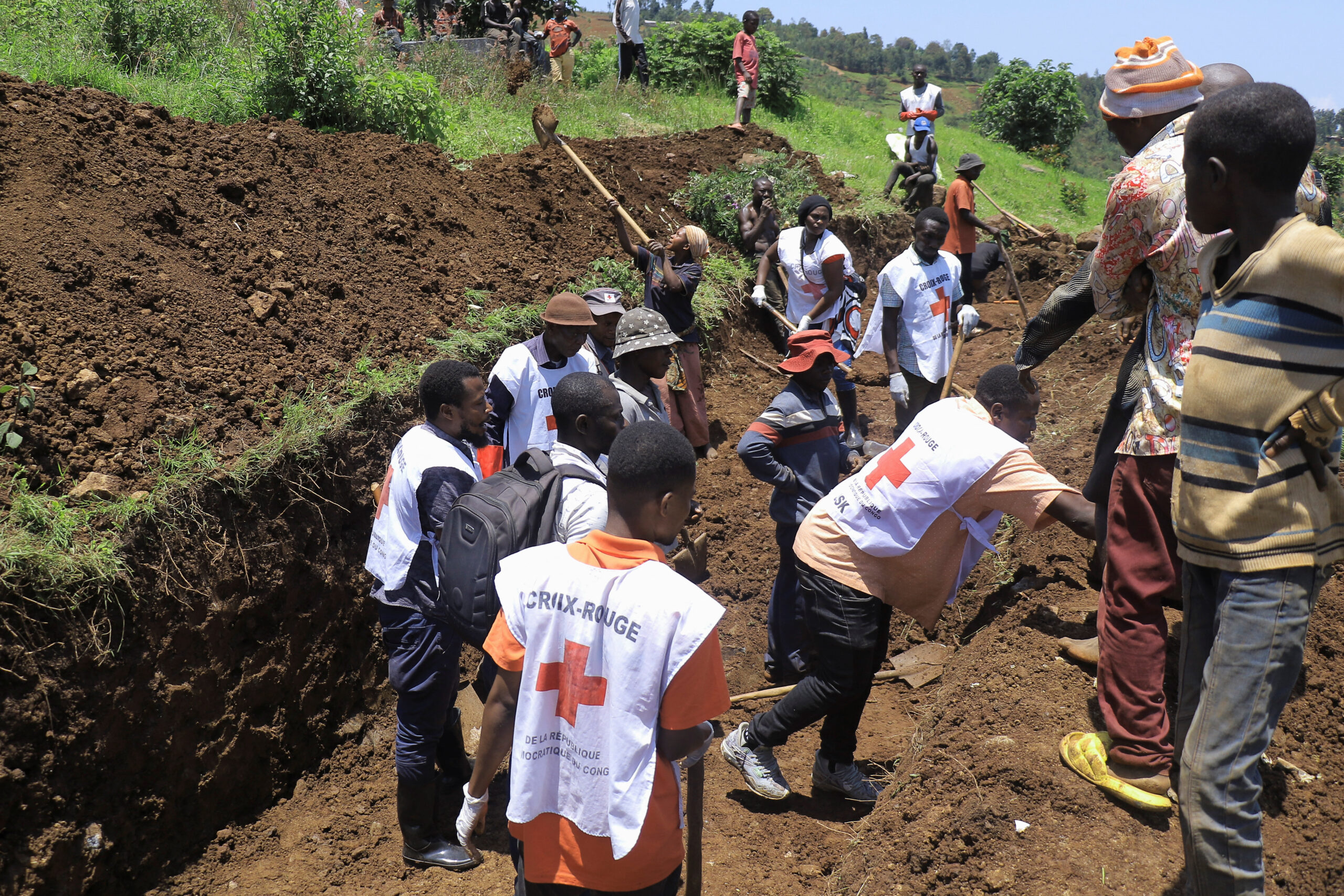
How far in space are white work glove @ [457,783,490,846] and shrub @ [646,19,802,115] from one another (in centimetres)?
1734

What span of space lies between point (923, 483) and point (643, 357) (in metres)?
1.70

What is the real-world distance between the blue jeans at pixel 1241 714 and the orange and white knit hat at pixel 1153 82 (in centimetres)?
167

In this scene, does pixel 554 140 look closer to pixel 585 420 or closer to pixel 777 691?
pixel 585 420

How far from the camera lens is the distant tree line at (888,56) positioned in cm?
9312

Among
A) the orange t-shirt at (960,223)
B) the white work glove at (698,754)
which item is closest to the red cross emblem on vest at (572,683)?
the white work glove at (698,754)

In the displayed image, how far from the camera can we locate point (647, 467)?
2.10 meters

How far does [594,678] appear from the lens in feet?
6.86

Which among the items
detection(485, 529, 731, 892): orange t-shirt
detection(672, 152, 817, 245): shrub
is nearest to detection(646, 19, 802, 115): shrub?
detection(672, 152, 817, 245): shrub

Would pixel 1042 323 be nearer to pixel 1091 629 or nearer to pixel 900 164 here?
pixel 1091 629

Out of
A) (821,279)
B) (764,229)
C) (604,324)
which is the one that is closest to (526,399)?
(604,324)

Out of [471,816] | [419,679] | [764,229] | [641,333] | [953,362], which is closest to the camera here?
[471,816]

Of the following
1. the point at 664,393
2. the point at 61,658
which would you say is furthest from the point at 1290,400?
the point at 61,658

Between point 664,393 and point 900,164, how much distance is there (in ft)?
32.9

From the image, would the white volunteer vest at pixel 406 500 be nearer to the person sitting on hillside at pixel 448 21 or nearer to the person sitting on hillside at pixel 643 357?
the person sitting on hillside at pixel 643 357
